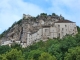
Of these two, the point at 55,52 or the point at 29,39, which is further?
the point at 29,39

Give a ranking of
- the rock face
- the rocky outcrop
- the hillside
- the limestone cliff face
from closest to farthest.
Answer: the hillside, the rock face, the rocky outcrop, the limestone cliff face

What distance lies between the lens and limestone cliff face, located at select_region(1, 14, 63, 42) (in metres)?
119

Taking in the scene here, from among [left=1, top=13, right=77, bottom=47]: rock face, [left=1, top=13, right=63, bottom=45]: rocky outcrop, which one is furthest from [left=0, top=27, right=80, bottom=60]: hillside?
[left=1, top=13, right=63, bottom=45]: rocky outcrop

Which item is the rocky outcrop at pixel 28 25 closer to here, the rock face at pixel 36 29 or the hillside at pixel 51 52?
the rock face at pixel 36 29

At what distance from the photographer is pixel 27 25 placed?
120 metres

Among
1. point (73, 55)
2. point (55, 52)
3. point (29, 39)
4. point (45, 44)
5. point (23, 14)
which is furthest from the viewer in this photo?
point (23, 14)

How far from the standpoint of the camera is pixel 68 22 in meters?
112

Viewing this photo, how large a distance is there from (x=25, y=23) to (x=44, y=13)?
7119 millimetres

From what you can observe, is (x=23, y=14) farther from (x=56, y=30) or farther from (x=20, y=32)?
(x=56, y=30)

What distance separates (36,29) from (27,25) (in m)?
3.82

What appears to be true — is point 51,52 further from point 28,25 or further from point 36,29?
point 28,25

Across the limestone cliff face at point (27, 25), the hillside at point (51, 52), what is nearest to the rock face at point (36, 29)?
the limestone cliff face at point (27, 25)

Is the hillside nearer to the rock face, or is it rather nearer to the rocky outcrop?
the rock face

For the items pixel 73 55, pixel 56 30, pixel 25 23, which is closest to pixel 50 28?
pixel 56 30
